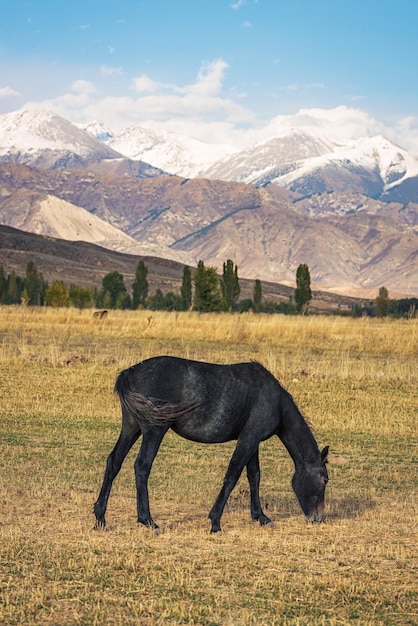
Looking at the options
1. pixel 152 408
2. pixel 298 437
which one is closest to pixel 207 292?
pixel 298 437

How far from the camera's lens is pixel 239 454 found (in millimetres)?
10602

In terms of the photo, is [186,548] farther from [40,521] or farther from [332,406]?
[332,406]

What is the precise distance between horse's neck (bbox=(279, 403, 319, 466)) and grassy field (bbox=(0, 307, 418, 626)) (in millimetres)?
856

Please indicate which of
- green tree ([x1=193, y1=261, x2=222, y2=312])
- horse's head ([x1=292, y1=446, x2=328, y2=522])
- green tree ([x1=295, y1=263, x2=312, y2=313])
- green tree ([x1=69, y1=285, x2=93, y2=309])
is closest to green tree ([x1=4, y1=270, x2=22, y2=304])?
green tree ([x1=69, y1=285, x2=93, y2=309])

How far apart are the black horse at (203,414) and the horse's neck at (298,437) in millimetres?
106

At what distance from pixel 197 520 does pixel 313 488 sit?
60.5 inches

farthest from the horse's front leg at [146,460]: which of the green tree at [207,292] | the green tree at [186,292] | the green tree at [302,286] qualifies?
the green tree at [186,292]

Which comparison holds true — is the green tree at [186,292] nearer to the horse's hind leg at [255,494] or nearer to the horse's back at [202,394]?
the horse's hind leg at [255,494]

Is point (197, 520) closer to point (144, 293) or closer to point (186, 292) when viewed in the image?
point (186, 292)

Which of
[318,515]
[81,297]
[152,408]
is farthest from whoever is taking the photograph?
[81,297]

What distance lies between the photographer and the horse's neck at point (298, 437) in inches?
439

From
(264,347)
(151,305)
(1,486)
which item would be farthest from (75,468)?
(151,305)

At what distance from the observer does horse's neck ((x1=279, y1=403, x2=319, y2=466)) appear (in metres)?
11.2

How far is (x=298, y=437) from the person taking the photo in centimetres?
1117
